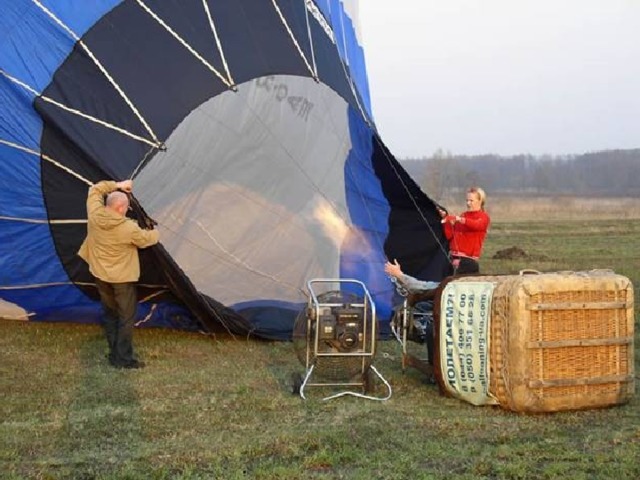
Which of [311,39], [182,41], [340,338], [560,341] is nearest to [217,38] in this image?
[182,41]

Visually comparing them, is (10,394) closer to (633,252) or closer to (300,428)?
(300,428)

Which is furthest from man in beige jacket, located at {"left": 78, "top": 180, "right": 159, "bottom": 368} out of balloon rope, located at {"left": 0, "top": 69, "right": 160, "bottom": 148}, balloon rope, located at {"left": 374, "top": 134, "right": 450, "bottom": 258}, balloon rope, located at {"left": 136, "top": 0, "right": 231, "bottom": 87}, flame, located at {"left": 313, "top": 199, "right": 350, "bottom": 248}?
balloon rope, located at {"left": 374, "top": 134, "right": 450, "bottom": 258}

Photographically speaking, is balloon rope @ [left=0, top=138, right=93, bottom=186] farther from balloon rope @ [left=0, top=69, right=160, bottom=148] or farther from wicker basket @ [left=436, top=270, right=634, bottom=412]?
wicker basket @ [left=436, top=270, right=634, bottom=412]

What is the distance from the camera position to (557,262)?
14.0 meters

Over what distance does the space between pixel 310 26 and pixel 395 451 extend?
434 cm

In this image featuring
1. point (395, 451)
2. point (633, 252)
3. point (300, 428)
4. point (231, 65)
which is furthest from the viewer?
point (633, 252)

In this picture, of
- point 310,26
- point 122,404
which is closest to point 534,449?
point 122,404

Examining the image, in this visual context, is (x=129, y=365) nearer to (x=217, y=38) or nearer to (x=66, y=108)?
(x=66, y=108)

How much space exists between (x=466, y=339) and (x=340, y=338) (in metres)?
0.66

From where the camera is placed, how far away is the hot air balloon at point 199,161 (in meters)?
5.56

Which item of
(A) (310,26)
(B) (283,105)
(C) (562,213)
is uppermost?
(A) (310,26)

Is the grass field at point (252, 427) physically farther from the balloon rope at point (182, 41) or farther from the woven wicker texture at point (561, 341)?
the balloon rope at point (182, 41)

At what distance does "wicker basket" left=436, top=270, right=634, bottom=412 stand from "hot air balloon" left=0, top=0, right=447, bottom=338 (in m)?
2.17

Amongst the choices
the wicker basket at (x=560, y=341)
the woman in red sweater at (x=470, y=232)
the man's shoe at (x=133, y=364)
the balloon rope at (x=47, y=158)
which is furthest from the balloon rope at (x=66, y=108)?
the wicker basket at (x=560, y=341)
